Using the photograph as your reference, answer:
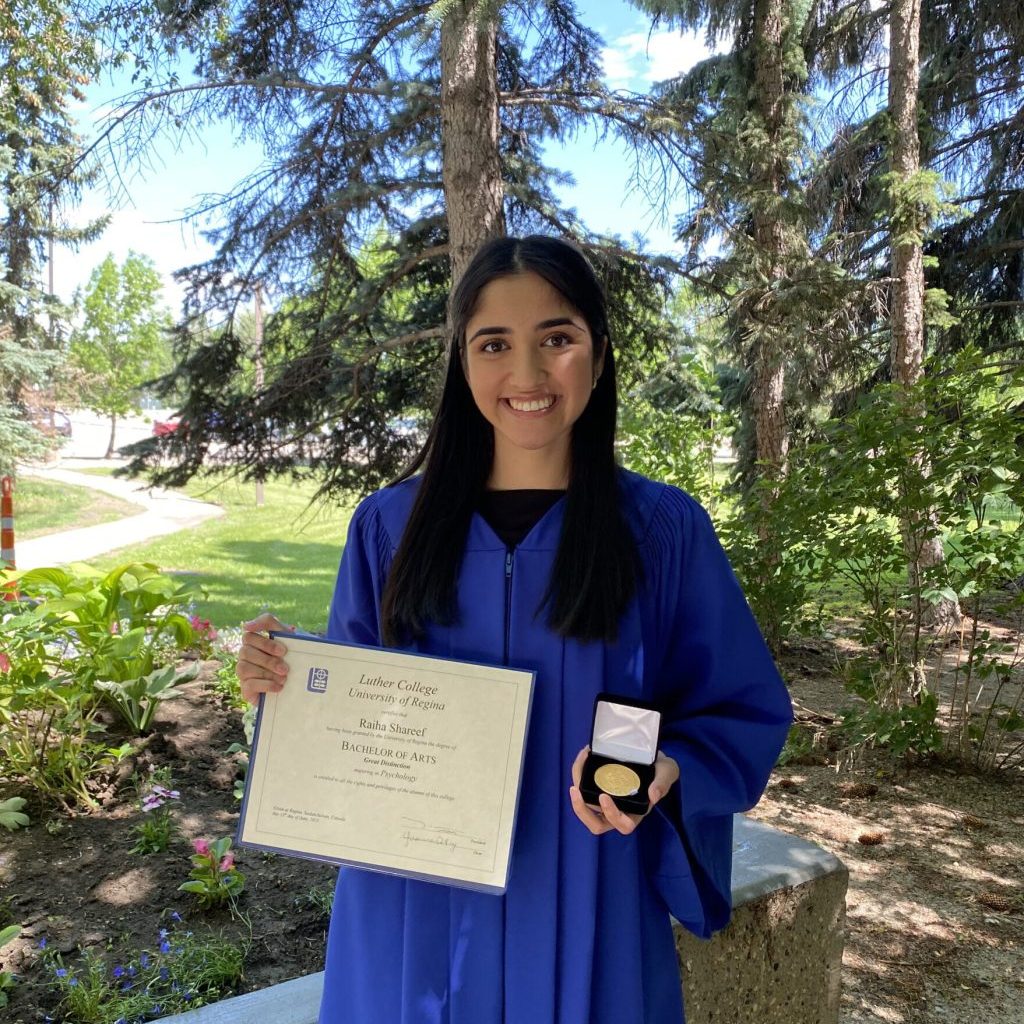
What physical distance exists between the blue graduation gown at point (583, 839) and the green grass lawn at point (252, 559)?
6.17 m

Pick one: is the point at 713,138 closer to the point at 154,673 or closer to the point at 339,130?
the point at 339,130

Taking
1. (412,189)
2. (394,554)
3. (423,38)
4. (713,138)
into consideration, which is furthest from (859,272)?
(394,554)

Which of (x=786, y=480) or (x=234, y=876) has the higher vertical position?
(x=786, y=480)

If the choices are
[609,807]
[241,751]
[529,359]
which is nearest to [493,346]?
[529,359]

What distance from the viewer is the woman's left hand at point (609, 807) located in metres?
1.08

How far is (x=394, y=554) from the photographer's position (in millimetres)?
1427

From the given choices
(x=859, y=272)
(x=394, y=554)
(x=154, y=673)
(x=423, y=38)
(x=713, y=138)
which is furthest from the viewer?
(x=859, y=272)

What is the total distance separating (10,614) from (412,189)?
13.7 ft

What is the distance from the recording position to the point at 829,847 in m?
3.92

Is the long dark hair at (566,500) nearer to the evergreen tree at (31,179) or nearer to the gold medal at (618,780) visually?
the gold medal at (618,780)

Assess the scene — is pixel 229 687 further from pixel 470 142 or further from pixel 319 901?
pixel 470 142

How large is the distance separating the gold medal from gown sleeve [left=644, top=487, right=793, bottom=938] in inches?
7.0
